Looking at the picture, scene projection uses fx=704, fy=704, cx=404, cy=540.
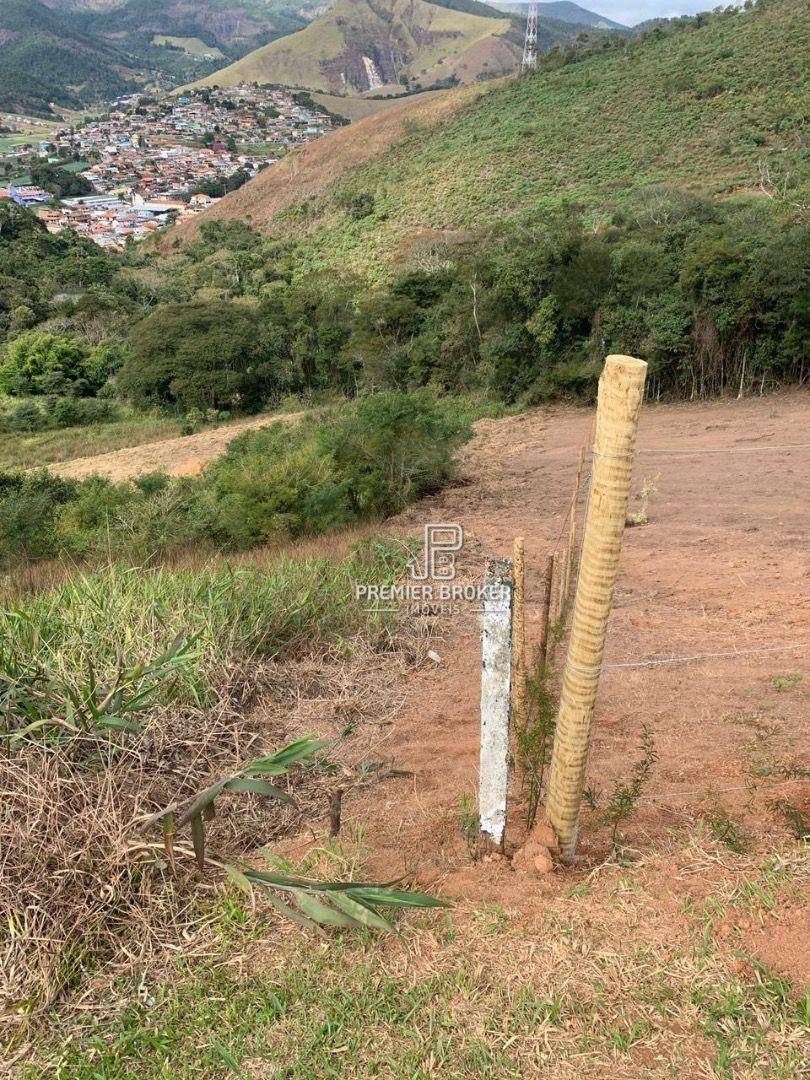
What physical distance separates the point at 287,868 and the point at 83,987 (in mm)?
671

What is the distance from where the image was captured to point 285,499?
26.1ft

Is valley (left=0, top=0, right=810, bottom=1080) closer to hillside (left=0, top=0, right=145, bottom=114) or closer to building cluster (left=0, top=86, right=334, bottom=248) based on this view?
building cluster (left=0, top=86, right=334, bottom=248)

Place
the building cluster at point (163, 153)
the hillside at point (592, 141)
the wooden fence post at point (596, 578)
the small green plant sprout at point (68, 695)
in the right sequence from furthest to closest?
1. the building cluster at point (163, 153)
2. the hillside at point (592, 141)
3. the small green plant sprout at point (68, 695)
4. the wooden fence post at point (596, 578)

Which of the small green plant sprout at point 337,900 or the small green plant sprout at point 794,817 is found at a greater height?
the small green plant sprout at point 337,900

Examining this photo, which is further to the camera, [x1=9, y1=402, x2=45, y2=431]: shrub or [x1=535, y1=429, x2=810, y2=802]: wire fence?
[x1=9, y1=402, x2=45, y2=431]: shrub

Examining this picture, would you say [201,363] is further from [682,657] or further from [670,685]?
[670,685]

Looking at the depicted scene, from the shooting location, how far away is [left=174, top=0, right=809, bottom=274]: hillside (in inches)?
1212

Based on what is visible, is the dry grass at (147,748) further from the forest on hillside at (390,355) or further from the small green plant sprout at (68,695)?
the forest on hillside at (390,355)

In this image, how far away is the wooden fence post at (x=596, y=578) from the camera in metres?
1.95

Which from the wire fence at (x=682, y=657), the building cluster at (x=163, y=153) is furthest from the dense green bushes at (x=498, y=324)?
the building cluster at (x=163, y=153)

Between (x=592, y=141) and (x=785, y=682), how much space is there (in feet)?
133

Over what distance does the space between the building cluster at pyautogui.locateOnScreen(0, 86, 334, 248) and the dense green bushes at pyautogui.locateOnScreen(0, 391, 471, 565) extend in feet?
179

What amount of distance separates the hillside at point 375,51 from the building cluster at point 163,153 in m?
15.4

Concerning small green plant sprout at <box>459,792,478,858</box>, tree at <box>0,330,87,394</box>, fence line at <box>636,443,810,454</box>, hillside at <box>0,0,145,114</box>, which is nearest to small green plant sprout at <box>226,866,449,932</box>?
small green plant sprout at <box>459,792,478,858</box>
